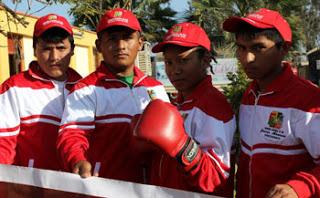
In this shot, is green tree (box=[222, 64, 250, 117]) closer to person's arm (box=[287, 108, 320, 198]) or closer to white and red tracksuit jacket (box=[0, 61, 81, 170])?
white and red tracksuit jacket (box=[0, 61, 81, 170])

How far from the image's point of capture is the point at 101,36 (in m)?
2.91

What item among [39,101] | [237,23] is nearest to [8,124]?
[39,101]

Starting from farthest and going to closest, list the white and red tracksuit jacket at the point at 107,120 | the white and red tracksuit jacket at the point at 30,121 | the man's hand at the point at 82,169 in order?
1. the white and red tracksuit jacket at the point at 30,121
2. the white and red tracksuit jacket at the point at 107,120
3. the man's hand at the point at 82,169

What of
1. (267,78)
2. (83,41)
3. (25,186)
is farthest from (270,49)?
(83,41)

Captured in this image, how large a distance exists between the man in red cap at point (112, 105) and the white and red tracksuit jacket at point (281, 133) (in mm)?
636

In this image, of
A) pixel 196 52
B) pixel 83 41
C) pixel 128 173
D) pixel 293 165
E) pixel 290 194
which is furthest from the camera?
pixel 83 41

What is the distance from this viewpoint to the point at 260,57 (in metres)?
2.27

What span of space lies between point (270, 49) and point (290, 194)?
757 millimetres

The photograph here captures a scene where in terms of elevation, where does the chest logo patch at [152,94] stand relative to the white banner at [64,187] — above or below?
above

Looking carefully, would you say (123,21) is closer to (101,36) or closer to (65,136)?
(101,36)

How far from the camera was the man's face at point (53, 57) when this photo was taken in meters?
3.08

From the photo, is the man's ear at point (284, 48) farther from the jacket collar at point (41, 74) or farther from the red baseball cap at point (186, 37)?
the jacket collar at point (41, 74)

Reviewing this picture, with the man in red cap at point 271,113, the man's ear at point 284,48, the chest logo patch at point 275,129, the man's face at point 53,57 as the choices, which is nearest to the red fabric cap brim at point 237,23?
the man in red cap at point 271,113

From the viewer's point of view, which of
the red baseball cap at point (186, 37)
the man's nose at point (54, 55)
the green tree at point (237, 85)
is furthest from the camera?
the green tree at point (237, 85)
